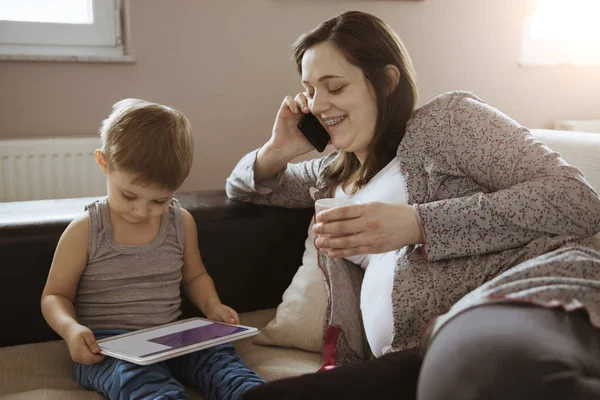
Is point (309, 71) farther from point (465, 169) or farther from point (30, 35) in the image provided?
point (30, 35)

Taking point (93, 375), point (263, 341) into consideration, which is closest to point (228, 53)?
point (263, 341)

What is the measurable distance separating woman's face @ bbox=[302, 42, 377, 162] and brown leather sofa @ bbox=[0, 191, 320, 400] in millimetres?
366

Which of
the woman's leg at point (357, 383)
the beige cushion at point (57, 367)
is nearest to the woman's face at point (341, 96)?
the beige cushion at point (57, 367)

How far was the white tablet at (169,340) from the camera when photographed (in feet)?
3.98

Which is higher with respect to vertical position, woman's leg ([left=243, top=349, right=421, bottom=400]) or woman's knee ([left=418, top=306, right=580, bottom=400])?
woman's knee ([left=418, top=306, right=580, bottom=400])

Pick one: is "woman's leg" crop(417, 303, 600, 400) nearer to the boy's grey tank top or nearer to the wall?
the boy's grey tank top

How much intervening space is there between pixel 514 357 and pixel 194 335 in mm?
788

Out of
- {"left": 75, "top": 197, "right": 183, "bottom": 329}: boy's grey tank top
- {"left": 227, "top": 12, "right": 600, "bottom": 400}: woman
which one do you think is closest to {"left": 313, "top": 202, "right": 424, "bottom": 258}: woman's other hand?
{"left": 227, "top": 12, "right": 600, "bottom": 400}: woman

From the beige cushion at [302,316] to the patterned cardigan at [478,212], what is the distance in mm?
117

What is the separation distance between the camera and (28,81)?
2068 millimetres

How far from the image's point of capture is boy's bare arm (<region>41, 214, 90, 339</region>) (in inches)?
53.4

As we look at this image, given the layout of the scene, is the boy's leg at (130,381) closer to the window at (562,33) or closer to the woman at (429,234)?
the woman at (429,234)

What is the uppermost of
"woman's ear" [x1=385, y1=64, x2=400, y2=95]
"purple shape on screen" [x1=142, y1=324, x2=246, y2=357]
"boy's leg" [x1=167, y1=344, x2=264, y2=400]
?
"woman's ear" [x1=385, y1=64, x2=400, y2=95]

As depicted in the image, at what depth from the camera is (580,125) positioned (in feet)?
9.70
